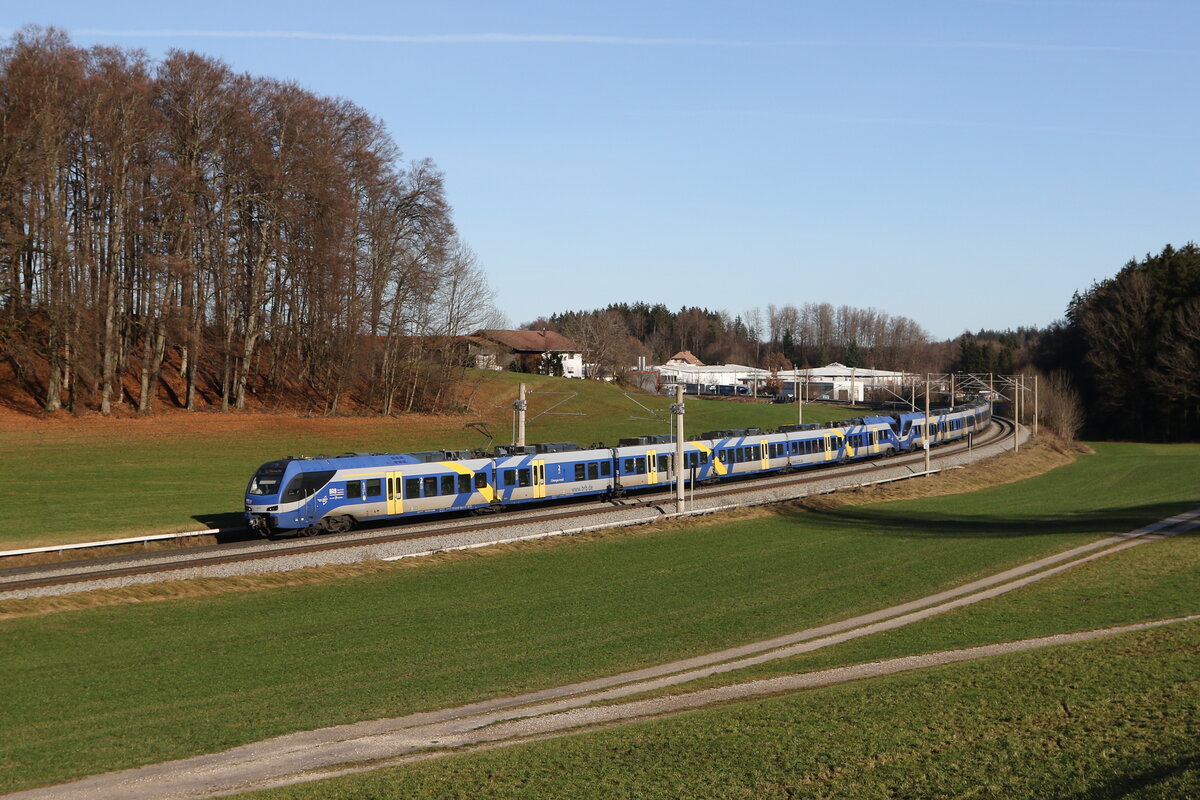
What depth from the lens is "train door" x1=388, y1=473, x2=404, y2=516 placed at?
130 feet

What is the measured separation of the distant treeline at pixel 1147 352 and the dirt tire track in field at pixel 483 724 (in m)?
96.1

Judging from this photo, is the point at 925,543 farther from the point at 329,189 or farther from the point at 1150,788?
the point at 329,189

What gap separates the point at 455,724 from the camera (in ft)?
55.3

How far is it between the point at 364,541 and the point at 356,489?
3.32 metres

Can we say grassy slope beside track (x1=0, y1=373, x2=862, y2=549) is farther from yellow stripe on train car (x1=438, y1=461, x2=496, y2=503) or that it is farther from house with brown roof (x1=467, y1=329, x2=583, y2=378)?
house with brown roof (x1=467, y1=329, x2=583, y2=378)

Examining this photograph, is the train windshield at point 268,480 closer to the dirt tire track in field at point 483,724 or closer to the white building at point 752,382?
the dirt tire track in field at point 483,724

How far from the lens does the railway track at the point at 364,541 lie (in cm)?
2914

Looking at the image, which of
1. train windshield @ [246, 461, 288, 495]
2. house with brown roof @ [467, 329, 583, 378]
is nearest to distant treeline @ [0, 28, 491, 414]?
train windshield @ [246, 461, 288, 495]

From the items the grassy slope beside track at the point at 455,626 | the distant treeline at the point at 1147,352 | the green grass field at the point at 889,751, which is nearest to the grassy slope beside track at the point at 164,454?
the grassy slope beside track at the point at 455,626

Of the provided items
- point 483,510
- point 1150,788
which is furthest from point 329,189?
point 1150,788

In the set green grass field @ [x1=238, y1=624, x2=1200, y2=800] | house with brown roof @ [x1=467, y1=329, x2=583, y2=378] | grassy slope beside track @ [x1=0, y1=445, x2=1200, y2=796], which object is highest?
house with brown roof @ [x1=467, y1=329, x2=583, y2=378]

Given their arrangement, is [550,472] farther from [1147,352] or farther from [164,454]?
[1147,352]

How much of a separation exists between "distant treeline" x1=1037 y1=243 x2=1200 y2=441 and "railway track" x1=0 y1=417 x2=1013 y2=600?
6412cm

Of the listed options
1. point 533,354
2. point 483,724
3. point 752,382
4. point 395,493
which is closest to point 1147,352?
point 752,382
